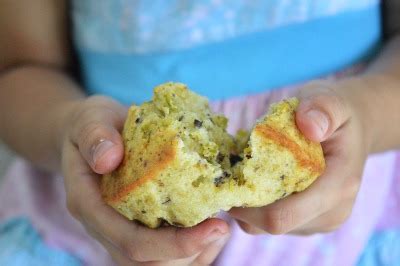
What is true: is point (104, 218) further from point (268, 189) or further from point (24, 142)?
point (24, 142)

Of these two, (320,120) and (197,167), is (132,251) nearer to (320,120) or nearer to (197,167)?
(197,167)

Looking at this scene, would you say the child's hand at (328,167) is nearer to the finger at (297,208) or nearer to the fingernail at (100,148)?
the finger at (297,208)

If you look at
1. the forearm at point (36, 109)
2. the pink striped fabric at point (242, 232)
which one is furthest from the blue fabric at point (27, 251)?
the forearm at point (36, 109)

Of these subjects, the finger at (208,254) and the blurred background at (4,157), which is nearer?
the finger at (208,254)

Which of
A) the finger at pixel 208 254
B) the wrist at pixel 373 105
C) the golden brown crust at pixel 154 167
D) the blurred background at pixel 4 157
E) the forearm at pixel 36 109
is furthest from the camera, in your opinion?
the blurred background at pixel 4 157

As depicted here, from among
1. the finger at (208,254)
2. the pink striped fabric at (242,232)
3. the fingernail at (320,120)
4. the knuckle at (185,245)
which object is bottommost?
the knuckle at (185,245)

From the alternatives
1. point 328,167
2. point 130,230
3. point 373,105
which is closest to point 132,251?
point 130,230

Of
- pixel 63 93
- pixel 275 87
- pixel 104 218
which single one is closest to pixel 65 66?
pixel 63 93
